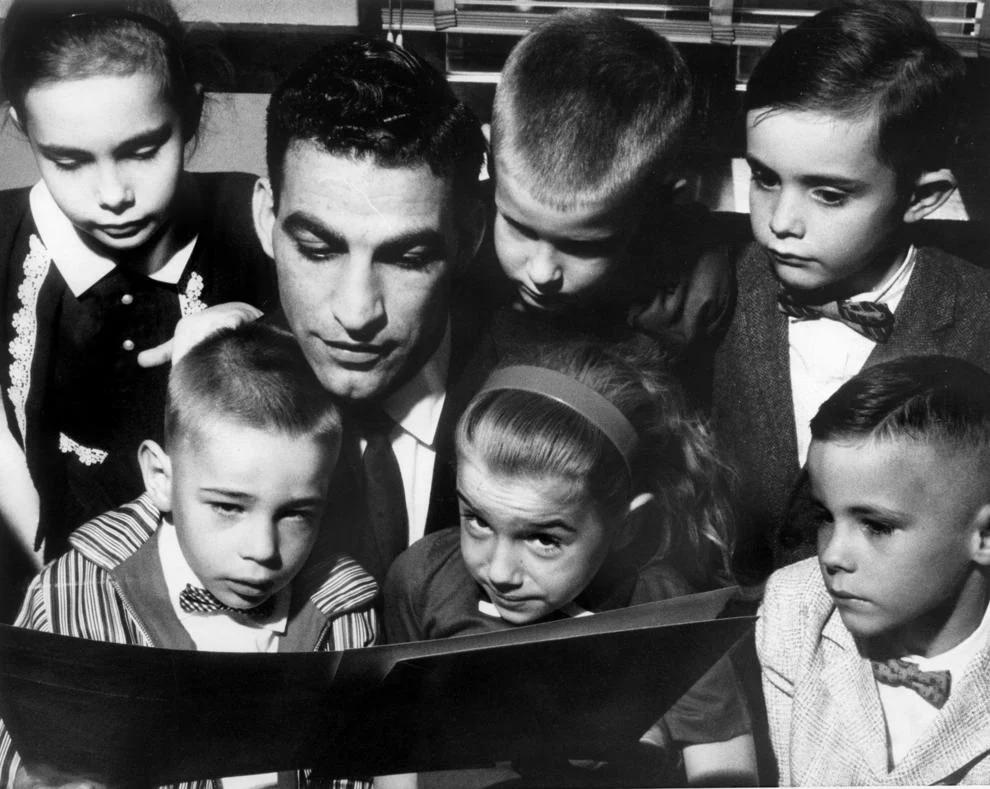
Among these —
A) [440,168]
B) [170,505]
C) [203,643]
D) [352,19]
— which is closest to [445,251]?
[440,168]

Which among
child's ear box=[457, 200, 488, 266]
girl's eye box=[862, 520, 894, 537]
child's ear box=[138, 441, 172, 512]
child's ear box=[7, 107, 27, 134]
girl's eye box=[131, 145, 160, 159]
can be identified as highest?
child's ear box=[7, 107, 27, 134]

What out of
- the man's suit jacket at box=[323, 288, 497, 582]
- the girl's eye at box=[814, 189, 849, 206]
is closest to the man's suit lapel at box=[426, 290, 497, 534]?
the man's suit jacket at box=[323, 288, 497, 582]

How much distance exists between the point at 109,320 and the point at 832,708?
1302 millimetres

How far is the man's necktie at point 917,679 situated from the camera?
68.0 inches

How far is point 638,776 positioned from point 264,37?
1.32m

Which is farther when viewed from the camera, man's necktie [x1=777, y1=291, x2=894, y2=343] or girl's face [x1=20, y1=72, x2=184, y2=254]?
man's necktie [x1=777, y1=291, x2=894, y2=343]

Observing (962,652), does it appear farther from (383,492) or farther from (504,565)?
(383,492)

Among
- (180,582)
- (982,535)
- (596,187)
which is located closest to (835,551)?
(982,535)

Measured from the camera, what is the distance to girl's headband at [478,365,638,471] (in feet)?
5.61

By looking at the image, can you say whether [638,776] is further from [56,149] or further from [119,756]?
[56,149]

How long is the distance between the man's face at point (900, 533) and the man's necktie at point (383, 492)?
2.18 ft

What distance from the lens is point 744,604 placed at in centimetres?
182

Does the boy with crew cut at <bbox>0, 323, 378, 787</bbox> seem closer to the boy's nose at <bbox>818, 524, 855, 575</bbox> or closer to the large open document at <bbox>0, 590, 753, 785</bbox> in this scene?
the large open document at <bbox>0, 590, 753, 785</bbox>

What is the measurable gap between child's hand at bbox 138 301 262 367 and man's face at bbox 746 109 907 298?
821 mm
